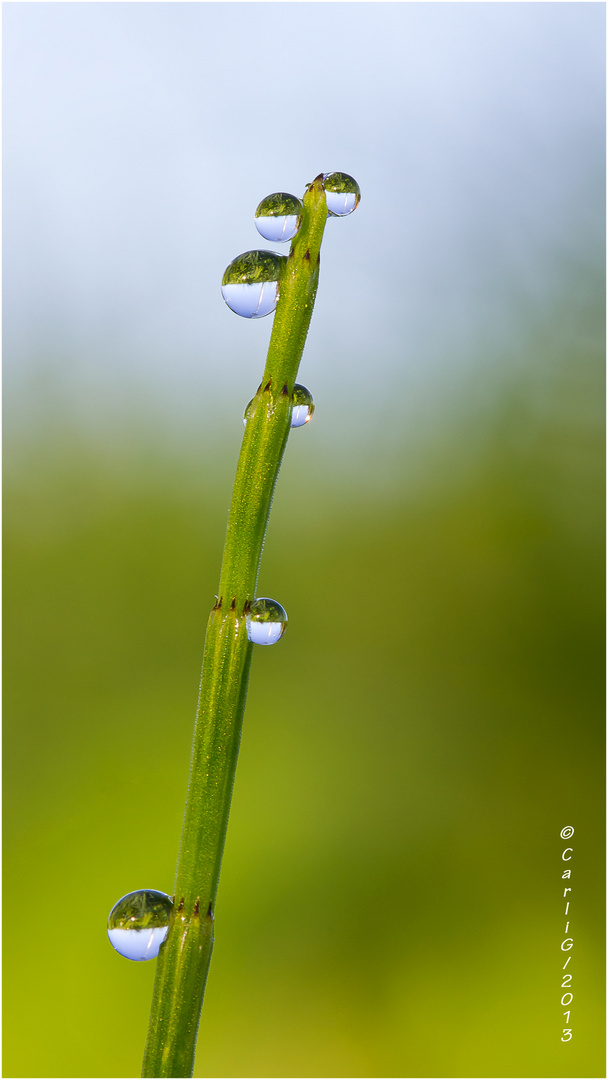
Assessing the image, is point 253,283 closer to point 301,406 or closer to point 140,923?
point 301,406

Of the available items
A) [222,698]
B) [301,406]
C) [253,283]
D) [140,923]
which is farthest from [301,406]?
[140,923]

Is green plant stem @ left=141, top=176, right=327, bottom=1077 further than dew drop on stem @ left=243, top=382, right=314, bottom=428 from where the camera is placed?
No

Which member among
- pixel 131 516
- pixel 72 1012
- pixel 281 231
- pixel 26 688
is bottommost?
pixel 72 1012

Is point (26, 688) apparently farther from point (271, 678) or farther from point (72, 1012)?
point (72, 1012)

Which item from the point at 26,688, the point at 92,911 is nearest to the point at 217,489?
the point at 26,688

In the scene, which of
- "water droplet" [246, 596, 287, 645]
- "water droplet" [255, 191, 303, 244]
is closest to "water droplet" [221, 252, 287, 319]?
"water droplet" [255, 191, 303, 244]

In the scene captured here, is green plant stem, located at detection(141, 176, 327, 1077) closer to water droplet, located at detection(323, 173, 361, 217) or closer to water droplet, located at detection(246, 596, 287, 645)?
water droplet, located at detection(246, 596, 287, 645)
